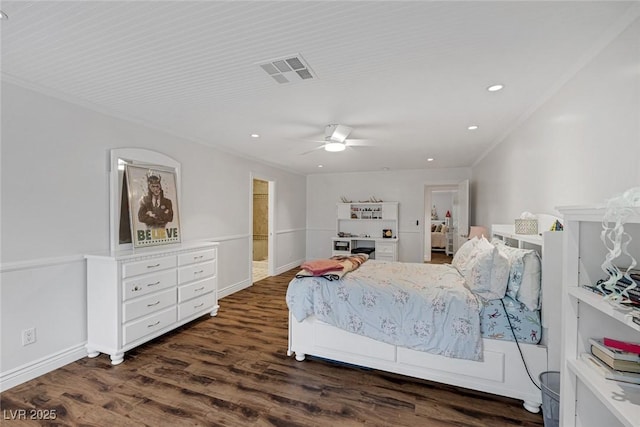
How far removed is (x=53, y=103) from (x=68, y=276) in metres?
1.55

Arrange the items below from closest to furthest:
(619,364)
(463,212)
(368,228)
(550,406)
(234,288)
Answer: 1. (619,364)
2. (550,406)
3. (234,288)
4. (463,212)
5. (368,228)

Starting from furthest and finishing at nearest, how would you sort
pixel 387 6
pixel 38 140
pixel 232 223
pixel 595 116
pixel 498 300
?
1. pixel 232 223
2. pixel 38 140
3. pixel 498 300
4. pixel 595 116
5. pixel 387 6

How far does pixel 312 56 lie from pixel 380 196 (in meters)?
5.19

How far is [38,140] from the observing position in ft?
7.61

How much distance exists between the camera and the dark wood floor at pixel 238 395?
72.9 inches

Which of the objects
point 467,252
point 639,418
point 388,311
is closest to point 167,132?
point 388,311

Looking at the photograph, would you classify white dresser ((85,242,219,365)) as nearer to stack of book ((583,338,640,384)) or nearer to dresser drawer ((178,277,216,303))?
dresser drawer ((178,277,216,303))

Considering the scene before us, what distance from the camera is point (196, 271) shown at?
10.9ft

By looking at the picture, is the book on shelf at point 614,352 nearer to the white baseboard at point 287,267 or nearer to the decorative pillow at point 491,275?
the decorative pillow at point 491,275

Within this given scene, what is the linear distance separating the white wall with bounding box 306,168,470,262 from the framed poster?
416 cm

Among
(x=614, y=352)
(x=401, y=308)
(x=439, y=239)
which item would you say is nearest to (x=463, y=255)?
(x=401, y=308)

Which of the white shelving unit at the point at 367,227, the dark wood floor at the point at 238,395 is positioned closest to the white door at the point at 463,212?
the white shelving unit at the point at 367,227

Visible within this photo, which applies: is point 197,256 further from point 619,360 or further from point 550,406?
point 619,360

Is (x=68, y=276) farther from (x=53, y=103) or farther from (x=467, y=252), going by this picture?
(x=467, y=252)
